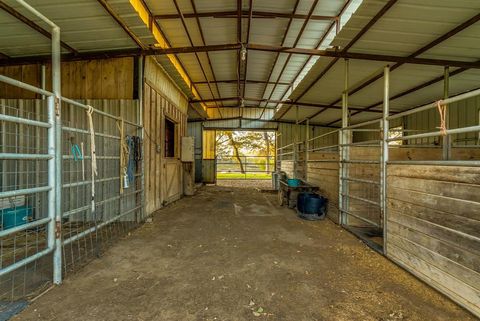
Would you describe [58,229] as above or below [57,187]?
below

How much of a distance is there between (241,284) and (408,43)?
4403mm

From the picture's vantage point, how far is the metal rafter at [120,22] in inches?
→ 116

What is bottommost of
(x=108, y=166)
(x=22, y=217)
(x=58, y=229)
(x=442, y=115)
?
(x=22, y=217)

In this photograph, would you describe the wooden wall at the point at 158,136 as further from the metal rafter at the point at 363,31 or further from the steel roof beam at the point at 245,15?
the metal rafter at the point at 363,31

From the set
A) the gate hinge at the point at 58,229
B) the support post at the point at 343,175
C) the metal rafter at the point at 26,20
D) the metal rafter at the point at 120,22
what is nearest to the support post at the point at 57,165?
the gate hinge at the point at 58,229

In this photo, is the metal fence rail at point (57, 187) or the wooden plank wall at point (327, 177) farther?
the wooden plank wall at point (327, 177)

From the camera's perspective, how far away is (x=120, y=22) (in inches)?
129

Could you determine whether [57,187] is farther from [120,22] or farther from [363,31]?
[363,31]

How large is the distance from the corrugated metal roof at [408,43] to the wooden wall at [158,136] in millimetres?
3418

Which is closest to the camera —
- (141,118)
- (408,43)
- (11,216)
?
(11,216)

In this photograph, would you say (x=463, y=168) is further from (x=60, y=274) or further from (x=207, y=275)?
(x=60, y=274)

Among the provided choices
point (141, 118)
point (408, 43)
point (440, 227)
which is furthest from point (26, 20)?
point (408, 43)

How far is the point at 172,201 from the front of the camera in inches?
238

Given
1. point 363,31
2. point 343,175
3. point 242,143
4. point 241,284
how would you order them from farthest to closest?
A: point 242,143, point 343,175, point 363,31, point 241,284
